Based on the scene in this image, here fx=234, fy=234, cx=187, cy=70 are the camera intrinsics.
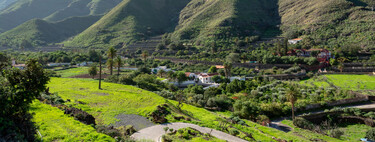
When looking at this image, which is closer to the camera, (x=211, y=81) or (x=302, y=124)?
(x=302, y=124)

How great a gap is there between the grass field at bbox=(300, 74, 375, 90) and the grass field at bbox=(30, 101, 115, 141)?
175 ft

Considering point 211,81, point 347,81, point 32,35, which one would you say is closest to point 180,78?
point 211,81

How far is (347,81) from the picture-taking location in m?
57.5

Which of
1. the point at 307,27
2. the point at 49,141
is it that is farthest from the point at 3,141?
the point at 307,27

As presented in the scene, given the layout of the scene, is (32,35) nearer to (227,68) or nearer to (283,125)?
(227,68)

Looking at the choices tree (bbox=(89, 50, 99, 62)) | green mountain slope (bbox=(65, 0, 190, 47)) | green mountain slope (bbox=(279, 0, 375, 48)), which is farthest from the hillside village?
green mountain slope (bbox=(65, 0, 190, 47))

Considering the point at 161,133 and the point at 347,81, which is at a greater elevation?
the point at 347,81

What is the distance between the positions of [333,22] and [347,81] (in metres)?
72.4

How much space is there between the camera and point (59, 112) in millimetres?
22562

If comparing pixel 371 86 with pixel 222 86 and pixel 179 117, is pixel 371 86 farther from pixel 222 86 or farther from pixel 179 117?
pixel 179 117

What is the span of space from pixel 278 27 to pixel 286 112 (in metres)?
118

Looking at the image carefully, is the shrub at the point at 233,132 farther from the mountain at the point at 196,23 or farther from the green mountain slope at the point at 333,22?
the mountain at the point at 196,23

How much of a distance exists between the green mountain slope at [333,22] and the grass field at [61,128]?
94342mm

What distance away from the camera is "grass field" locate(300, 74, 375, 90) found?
52.2 metres
